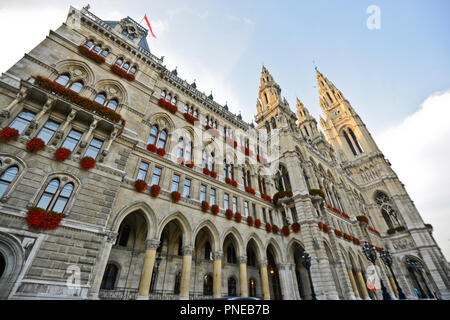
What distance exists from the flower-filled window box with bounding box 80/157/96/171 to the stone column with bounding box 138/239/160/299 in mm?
6344

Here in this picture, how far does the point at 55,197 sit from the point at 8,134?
414 centimetres

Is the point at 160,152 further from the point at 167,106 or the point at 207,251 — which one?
the point at 207,251

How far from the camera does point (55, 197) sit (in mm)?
11289

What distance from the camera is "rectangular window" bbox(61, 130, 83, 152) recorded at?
13.2 metres

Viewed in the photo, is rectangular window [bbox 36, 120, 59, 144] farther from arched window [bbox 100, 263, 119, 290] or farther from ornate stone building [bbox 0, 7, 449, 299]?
arched window [bbox 100, 263, 119, 290]

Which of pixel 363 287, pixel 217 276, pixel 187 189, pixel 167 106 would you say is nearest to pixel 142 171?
pixel 187 189

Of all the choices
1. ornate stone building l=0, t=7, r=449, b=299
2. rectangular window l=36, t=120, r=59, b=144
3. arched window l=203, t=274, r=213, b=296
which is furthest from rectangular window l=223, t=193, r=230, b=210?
rectangular window l=36, t=120, r=59, b=144

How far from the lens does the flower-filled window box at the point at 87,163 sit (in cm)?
1269

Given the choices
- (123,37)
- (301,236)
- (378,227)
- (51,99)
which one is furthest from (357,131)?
(51,99)

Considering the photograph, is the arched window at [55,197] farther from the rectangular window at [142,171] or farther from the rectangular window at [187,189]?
the rectangular window at [187,189]

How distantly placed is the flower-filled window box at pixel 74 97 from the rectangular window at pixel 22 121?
193cm

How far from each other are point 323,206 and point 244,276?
14.9m

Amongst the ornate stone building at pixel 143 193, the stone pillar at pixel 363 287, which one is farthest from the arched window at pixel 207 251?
the stone pillar at pixel 363 287
